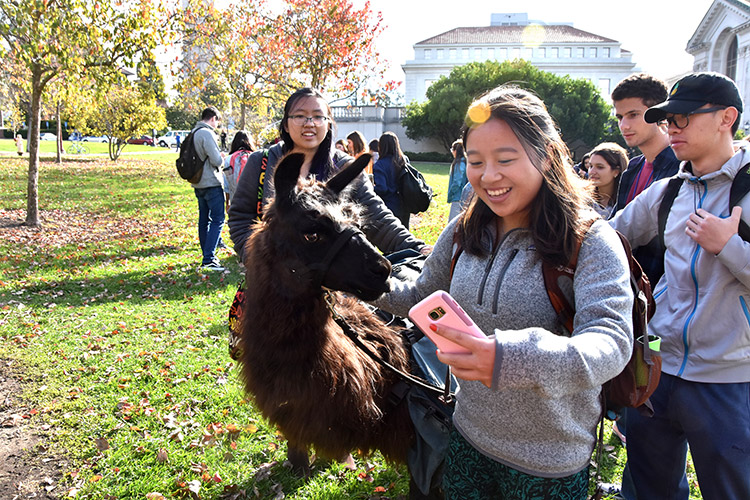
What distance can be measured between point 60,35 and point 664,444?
37.6 feet

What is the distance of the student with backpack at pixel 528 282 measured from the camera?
1489 millimetres

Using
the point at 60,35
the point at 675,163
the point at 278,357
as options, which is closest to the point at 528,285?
the point at 278,357

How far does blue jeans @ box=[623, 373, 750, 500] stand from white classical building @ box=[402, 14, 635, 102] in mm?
71375

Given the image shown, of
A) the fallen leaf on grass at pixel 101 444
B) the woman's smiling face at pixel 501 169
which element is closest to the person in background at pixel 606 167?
the woman's smiling face at pixel 501 169

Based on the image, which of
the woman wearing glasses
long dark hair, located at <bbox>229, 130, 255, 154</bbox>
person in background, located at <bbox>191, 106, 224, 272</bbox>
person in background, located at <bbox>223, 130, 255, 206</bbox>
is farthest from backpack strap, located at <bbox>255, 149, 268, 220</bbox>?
long dark hair, located at <bbox>229, 130, 255, 154</bbox>

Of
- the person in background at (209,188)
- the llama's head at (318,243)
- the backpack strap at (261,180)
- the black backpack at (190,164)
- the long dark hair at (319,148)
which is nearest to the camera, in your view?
the llama's head at (318,243)

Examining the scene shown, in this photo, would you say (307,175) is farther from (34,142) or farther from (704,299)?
(34,142)

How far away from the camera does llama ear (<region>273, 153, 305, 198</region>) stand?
7.67ft

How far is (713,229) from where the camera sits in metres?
1.98

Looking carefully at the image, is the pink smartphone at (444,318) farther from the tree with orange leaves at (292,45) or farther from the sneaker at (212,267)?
the tree with orange leaves at (292,45)

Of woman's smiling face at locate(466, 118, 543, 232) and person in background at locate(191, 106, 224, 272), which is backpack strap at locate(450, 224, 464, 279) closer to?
woman's smiling face at locate(466, 118, 543, 232)

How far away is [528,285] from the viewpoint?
161 cm

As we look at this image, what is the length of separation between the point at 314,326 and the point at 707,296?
70.9 inches

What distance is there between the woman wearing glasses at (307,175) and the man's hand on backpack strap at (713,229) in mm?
1542
